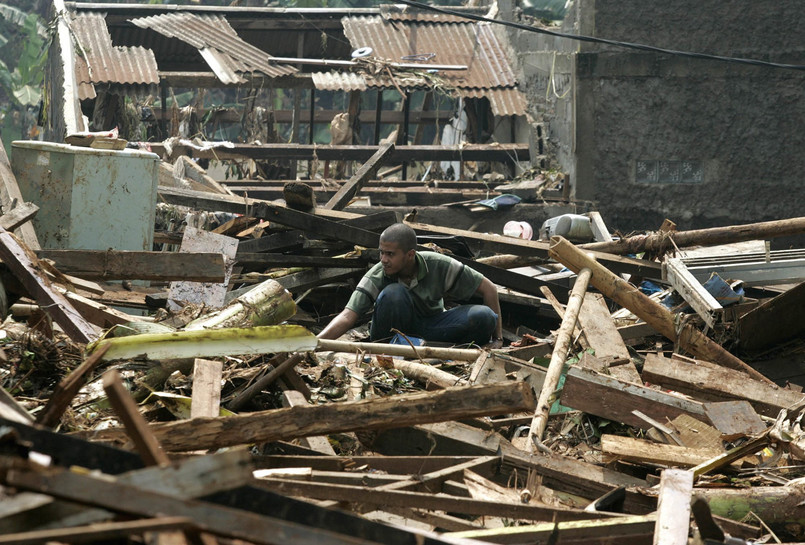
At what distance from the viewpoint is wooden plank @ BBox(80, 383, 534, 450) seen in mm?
3941

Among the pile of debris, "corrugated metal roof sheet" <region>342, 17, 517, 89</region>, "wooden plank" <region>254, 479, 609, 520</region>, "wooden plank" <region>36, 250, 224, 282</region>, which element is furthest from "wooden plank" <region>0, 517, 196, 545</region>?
"corrugated metal roof sheet" <region>342, 17, 517, 89</region>

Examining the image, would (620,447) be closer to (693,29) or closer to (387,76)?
(693,29)

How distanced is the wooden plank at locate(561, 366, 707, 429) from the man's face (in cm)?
271

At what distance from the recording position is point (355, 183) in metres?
11.2

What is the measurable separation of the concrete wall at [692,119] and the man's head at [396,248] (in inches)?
285

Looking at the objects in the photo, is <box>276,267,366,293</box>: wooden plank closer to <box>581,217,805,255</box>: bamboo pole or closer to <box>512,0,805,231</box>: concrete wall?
<box>581,217,805,255</box>: bamboo pole

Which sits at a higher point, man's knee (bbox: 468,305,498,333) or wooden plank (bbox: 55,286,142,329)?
wooden plank (bbox: 55,286,142,329)

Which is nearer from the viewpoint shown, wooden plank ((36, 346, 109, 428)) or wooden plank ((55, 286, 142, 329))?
wooden plank ((36, 346, 109, 428))

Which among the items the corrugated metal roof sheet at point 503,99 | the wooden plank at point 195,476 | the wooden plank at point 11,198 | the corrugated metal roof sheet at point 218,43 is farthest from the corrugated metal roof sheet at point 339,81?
the wooden plank at point 195,476

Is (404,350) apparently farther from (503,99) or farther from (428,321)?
(503,99)

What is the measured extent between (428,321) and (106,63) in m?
10.1

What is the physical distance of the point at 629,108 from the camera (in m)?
14.6

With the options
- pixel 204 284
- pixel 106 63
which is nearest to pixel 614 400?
pixel 204 284

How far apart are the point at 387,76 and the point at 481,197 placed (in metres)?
3.36
